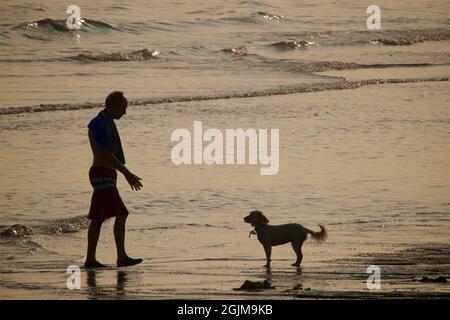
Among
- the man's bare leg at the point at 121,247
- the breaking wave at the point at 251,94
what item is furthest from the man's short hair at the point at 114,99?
the breaking wave at the point at 251,94

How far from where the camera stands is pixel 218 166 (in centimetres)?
1404

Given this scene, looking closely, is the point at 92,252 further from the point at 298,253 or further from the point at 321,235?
the point at 321,235

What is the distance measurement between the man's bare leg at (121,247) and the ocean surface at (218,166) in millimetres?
159

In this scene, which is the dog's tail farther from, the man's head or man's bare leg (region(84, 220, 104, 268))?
the man's head

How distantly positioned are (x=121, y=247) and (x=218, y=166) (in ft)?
15.7

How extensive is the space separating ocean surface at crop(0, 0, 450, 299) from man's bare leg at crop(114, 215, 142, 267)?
0.16 m

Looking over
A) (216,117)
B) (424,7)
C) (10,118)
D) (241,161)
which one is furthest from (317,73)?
(424,7)

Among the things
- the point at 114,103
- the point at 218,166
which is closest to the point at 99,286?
the point at 114,103

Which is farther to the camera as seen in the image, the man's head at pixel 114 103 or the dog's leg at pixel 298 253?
the dog's leg at pixel 298 253

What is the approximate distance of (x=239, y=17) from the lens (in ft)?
113

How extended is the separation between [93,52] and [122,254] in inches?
702

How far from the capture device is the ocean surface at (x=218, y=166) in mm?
9164

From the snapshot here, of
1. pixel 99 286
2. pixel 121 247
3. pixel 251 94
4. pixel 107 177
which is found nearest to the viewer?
pixel 99 286

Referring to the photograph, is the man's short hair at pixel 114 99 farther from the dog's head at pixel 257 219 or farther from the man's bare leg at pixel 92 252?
the dog's head at pixel 257 219
